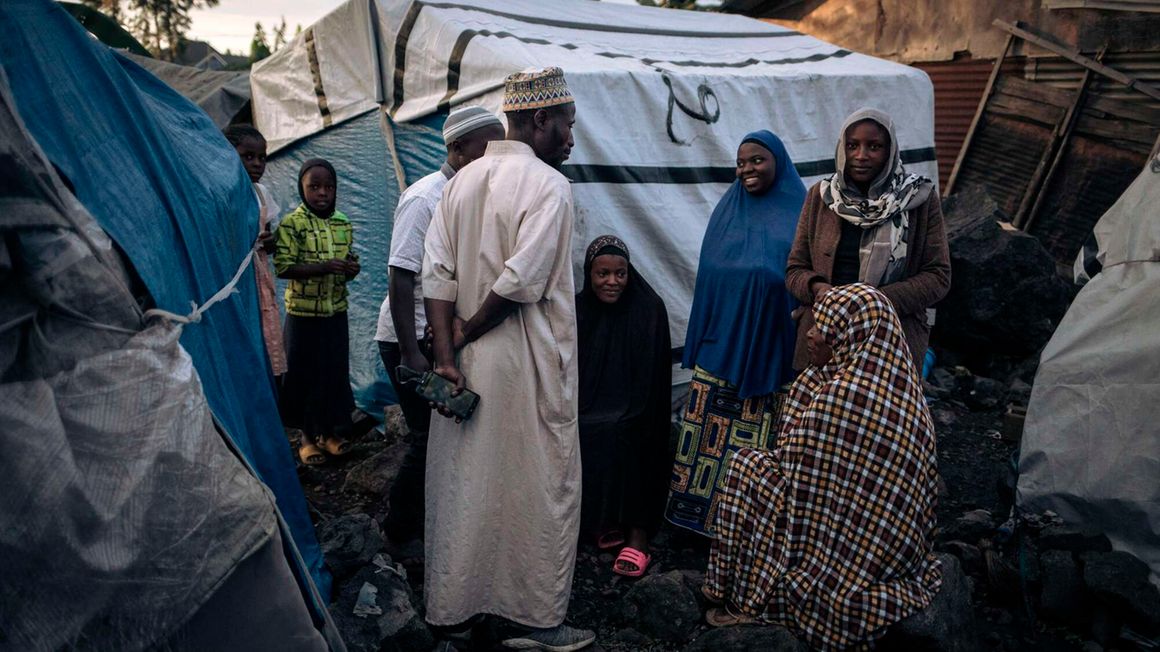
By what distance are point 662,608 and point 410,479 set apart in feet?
3.53

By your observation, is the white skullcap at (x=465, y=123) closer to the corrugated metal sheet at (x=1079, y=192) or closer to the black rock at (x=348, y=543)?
the black rock at (x=348, y=543)

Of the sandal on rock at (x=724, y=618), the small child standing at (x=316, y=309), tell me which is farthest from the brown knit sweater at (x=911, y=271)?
the small child standing at (x=316, y=309)

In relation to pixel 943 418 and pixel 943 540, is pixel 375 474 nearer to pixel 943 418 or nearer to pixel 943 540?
pixel 943 540

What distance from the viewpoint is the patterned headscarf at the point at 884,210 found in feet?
10.5

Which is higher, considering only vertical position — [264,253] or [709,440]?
[264,253]

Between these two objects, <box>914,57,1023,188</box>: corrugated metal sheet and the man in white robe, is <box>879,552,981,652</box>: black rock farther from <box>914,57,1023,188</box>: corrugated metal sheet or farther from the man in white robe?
<box>914,57,1023,188</box>: corrugated metal sheet

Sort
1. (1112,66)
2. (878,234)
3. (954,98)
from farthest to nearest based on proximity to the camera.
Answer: (954,98), (1112,66), (878,234)

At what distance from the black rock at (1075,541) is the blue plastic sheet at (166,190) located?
2.64 m

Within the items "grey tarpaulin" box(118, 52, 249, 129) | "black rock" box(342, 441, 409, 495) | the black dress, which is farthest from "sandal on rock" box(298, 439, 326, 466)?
"grey tarpaulin" box(118, 52, 249, 129)

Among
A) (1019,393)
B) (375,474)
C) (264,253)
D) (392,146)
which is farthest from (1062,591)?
(392,146)

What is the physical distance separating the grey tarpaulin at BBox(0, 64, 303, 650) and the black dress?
2.18 m

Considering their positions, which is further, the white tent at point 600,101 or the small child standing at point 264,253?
the white tent at point 600,101

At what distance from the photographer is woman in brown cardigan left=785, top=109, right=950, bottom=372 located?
3.20 m

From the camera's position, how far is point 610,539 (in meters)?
3.74
